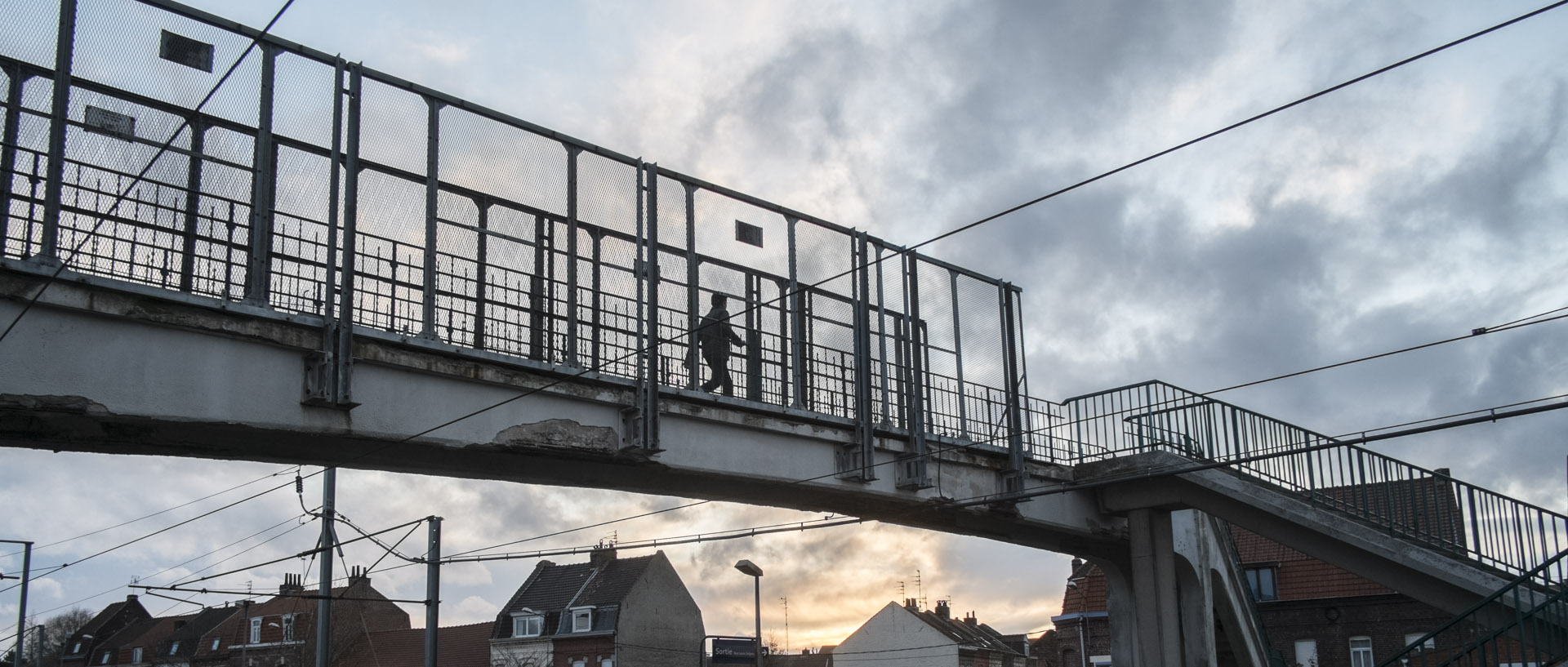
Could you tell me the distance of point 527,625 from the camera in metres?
58.4

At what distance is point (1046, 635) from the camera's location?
243ft

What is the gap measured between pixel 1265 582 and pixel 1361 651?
402 cm

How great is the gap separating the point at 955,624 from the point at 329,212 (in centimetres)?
5606

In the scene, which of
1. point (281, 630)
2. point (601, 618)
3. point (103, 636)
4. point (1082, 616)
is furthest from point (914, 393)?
point (103, 636)

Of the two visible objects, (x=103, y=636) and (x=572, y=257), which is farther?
(x=103, y=636)

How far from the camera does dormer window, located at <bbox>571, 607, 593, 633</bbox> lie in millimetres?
56625

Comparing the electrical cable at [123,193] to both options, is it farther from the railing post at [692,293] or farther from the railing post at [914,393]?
the railing post at [914,393]

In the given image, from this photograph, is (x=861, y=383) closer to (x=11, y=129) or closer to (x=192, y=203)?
(x=192, y=203)

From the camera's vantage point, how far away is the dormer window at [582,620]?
56.6 metres

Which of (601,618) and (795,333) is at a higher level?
(795,333)

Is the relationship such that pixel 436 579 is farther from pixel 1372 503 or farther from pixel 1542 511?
pixel 1542 511

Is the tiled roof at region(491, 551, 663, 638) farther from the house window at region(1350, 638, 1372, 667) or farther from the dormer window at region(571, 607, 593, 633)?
the house window at region(1350, 638, 1372, 667)

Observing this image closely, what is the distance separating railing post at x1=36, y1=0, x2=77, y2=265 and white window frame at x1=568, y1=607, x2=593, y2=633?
47.6m

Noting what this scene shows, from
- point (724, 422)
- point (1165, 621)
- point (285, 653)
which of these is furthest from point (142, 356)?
point (285, 653)
